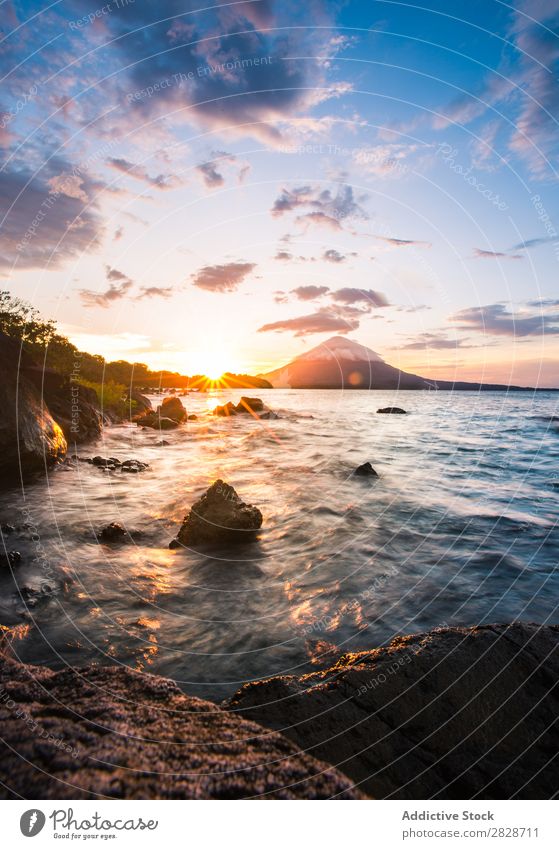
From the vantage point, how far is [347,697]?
420cm

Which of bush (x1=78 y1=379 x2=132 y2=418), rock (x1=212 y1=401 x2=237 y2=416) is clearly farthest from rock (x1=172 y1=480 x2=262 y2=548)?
rock (x1=212 y1=401 x2=237 y2=416)

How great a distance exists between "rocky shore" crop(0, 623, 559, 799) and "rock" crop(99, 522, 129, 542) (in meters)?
7.56

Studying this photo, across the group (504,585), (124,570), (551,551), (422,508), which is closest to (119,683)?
(124,570)

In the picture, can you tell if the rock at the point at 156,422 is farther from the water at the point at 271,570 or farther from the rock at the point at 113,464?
the water at the point at 271,570

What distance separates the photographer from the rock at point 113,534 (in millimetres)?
11167

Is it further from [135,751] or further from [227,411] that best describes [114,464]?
[227,411]

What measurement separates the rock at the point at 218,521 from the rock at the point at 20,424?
359 inches

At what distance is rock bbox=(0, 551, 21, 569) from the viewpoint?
8702 mm

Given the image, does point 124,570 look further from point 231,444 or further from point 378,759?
point 231,444

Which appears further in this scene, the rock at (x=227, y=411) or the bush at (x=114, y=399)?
the rock at (x=227, y=411)

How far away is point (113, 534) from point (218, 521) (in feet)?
10.6

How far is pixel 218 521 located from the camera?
11.1 m

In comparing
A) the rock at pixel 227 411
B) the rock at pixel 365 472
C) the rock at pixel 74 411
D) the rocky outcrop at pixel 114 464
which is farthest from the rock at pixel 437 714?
the rock at pixel 227 411

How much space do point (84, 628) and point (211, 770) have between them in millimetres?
5363
